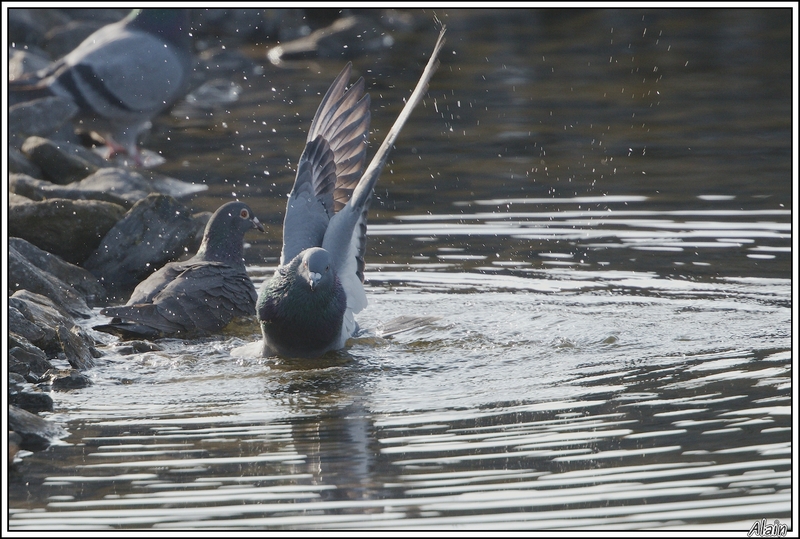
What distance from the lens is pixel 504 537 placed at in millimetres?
3480

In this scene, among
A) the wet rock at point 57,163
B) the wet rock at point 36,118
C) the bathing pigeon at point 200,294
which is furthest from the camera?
the wet rock at point 36,118

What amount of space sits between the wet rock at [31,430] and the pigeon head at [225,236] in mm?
2645

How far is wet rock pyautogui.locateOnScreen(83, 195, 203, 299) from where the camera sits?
8031 mm

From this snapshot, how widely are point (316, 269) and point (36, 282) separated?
86.6 inches

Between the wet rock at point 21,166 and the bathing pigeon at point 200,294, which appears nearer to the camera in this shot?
the bathing pigeon at point 200,294

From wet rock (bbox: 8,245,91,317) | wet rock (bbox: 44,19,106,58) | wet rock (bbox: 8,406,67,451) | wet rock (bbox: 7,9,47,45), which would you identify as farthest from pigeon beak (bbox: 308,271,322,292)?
wet rock (bbox: 7,9,47,45)

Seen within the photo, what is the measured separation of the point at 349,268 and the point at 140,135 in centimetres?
707

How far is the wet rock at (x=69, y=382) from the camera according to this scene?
5.29m

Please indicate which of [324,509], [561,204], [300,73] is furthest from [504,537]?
[300,73]

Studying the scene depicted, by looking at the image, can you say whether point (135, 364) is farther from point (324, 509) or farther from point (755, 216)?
point (755, 216)

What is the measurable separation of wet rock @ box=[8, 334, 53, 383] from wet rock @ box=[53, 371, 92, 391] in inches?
5.9

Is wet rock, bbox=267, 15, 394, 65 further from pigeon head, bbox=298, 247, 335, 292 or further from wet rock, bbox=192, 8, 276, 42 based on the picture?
pigeon head, bbox=298, 247, 335, 292

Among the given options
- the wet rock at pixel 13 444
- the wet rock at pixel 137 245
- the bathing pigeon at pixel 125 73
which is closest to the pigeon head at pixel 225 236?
the wet rock at pixel 137 245

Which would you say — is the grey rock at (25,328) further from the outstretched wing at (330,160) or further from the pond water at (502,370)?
the outstretched wing at (330,160)
